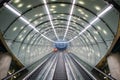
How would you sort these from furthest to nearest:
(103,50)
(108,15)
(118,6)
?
1. (103,50)
2. (108,15)
3. (118,6)

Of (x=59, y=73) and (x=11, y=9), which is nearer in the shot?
(x=11, y=9)

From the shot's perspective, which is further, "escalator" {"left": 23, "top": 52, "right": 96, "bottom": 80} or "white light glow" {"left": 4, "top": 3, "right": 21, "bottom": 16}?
"escalator" {"left": 23, "top": 52, "right": 96, "bottom": 80}

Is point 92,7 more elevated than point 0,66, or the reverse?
point 92,7

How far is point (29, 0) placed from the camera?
10.0 metres

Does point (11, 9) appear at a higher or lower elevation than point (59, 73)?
higher

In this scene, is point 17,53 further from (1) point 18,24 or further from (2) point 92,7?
(2) point 92,7

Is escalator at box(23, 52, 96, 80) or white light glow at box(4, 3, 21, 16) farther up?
white light glow at box(4, 3, 21, 16)

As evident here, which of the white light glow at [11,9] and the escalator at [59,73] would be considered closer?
the white light glow at [11,9]

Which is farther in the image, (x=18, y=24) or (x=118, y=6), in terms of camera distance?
(x=18, y=24)

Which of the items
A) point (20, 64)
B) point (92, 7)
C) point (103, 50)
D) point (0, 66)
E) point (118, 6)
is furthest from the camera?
point (20, 64)

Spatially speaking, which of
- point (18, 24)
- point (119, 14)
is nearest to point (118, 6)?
point (119, 14)

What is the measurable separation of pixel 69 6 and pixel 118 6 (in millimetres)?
4309

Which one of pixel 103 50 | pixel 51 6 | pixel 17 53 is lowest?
pixel 103 50

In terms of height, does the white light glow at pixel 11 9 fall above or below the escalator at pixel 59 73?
above
